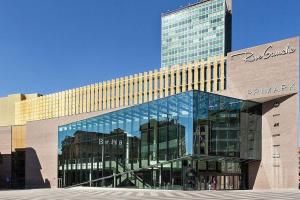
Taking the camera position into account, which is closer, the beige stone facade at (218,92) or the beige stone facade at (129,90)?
the beige stone facade at (218,92)

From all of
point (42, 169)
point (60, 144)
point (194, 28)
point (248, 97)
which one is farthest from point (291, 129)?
point (194, 28)

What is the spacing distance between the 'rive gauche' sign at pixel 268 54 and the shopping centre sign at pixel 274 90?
3265 millimetres

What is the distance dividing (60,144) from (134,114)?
61.2 feet

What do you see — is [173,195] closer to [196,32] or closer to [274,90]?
[274,90]

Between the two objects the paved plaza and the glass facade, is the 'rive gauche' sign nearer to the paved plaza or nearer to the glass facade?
the glass facade

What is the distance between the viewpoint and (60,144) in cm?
6806

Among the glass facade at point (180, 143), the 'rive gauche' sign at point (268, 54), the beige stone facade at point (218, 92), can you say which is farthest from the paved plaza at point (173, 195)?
the 'rive gauche' sign at point (268, 54)

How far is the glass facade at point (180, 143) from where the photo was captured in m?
46.5

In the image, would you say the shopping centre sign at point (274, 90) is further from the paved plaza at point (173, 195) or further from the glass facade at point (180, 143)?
the paved plaza at point (173, 195)

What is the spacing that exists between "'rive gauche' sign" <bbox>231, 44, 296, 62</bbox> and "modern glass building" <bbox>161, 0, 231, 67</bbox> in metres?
104

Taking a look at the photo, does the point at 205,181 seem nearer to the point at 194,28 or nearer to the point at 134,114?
the point at 134,114

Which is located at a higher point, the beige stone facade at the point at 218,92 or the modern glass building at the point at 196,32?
the modern glass building at the point at 196,32

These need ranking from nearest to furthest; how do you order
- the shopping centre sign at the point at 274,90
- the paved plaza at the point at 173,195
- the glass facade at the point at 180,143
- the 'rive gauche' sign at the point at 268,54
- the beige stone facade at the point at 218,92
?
the paved plaza at the point at 173,195, the glass facade at the point at 180,143, the shopping centre sign at the point at 274,90, the beige stone facade at the point at 218,92, the 'rive gauche' sign at the point at 268,54

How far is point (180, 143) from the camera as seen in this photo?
152 feet
